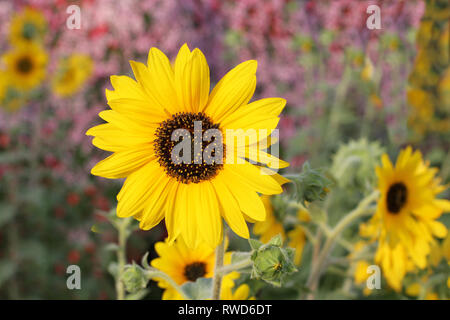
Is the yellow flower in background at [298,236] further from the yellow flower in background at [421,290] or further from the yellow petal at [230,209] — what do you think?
the yellow petal at [230,209]

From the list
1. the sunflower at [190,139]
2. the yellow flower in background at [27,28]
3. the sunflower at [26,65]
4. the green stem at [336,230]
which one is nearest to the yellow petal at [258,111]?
the sunflower at [190,139]

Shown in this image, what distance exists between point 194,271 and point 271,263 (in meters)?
0.25

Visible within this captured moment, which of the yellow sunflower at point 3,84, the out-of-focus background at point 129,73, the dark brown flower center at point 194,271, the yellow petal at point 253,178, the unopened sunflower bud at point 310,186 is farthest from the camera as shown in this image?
the yellow sunflower at point 3,84

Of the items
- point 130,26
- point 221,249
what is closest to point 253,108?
point 221,249

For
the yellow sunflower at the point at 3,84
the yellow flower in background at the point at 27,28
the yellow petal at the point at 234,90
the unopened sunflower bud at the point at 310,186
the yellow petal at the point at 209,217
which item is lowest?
the yellow petal at the point at 209,217

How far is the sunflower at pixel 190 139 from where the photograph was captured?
507 millimetres

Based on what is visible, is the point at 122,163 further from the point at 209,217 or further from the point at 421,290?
the point at 421,290

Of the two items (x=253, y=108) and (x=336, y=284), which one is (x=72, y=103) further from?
(x=253, y=108)

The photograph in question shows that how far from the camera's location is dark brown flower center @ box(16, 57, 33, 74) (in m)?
1.94

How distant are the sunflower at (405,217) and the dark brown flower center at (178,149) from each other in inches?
13.8

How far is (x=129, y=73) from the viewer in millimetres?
1813

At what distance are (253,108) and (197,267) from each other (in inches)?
13.1

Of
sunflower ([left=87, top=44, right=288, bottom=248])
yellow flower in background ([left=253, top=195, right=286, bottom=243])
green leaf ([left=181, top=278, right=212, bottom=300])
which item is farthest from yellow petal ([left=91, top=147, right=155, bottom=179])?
yellow flower in background ([left=253, top=195, right=286, bottom=243])

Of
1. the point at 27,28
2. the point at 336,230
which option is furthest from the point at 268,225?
the point at 27,28
